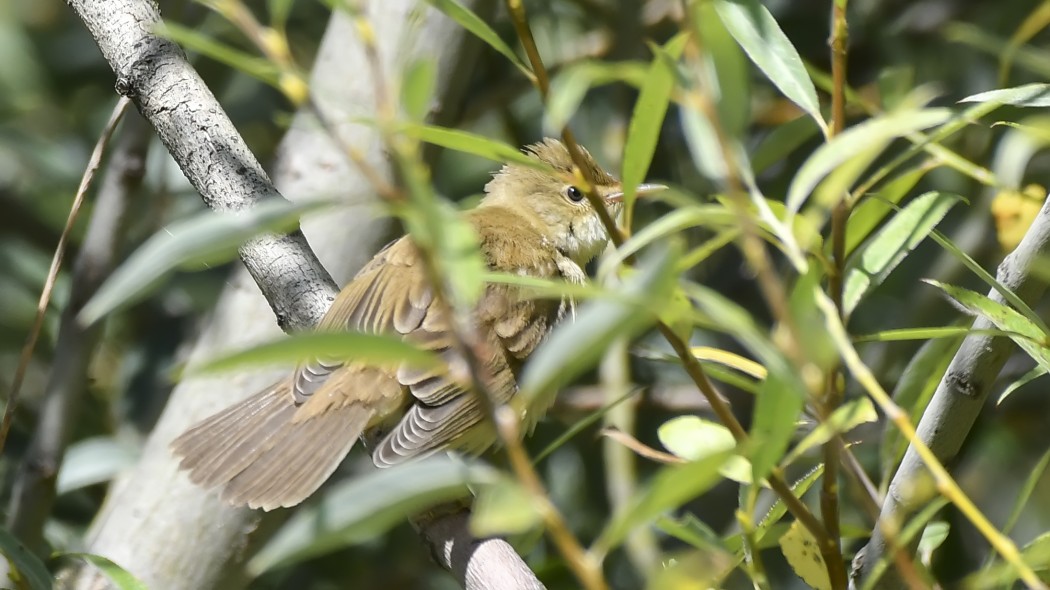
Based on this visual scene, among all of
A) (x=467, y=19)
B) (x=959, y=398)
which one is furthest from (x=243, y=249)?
(x=959, y=398)

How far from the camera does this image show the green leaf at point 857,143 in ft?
4.13

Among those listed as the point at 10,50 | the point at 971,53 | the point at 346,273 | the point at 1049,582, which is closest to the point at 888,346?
the point at 971,53

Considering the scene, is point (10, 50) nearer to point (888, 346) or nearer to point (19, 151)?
point (19, 151)

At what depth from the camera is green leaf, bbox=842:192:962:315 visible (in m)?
1.73

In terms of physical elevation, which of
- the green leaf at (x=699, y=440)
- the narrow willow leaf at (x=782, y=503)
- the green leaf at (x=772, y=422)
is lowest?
the narrow willow leaf at (x=782, y=503)

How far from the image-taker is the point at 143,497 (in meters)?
2.97

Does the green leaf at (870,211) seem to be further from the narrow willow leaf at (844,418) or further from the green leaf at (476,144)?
the green leaf at (476,144)

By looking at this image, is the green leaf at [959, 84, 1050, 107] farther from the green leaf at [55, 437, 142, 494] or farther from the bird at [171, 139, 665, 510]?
the green leaf at [55, 437, 142, 494]

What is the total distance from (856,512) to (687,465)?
2.99 metres

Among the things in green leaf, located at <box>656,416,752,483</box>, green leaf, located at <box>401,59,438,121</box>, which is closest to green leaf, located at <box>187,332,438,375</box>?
green leaf, located at <box>401,59,438,121</box>

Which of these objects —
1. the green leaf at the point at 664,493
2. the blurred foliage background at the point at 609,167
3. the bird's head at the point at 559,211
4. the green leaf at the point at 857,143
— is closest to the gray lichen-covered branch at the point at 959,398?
the green leaf at the point at 857,143

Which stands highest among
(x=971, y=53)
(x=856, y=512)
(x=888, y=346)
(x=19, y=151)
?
(x=19, y=151)

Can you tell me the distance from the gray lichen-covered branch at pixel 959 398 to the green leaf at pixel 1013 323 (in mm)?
26

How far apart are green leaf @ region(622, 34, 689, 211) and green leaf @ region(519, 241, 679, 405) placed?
1.14 feet
